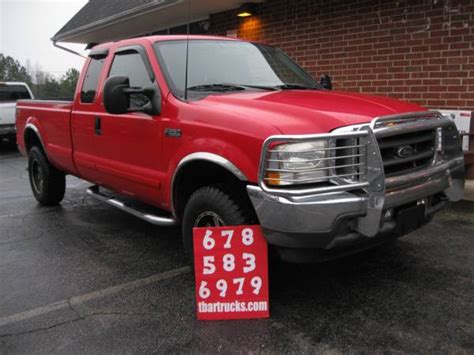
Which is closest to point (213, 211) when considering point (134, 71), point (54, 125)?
point (134, 71)

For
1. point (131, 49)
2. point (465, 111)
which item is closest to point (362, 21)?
point (465, 111)

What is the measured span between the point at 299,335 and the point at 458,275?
1.67m

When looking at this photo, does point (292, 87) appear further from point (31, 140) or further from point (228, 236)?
point (31, 140)

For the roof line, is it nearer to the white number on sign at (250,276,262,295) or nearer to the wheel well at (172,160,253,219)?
the wheel well at (172,160,253,219)

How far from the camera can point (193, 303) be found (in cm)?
361

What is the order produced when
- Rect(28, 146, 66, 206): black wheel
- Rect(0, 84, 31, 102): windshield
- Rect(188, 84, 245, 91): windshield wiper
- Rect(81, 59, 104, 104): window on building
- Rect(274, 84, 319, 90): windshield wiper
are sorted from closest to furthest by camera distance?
Rect(188, 84, 245, 91): windshield wiper, Rect(274, 84, 319, 90): windshield wiper, Rect(81, 59, 104, 104): window on building, Rect(28, 146, 66, 206): black wheel, Rect(0, 84, 31, 102): windshield

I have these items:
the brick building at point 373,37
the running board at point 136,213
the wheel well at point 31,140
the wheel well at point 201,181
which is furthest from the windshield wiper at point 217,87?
the wheel well at point 31,140

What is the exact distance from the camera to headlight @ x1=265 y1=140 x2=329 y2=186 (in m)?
2.97

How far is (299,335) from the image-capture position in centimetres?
311

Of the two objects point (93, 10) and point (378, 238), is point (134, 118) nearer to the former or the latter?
point (378, 238)

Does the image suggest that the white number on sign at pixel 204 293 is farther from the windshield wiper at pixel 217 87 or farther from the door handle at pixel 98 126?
the door handle at pixel 98 126

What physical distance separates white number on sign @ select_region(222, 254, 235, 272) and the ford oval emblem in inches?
52.0

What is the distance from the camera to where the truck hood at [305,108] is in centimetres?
309

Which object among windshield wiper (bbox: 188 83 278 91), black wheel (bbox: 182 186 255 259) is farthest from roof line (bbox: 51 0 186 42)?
black wheel (bbox: 182 186 255 259)
